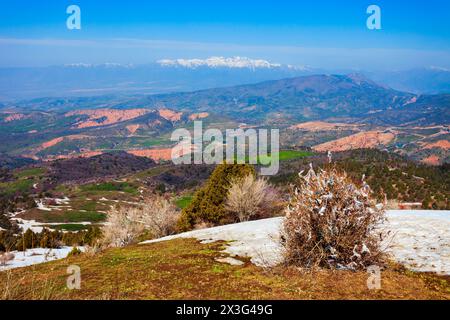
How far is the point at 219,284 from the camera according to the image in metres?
11.2

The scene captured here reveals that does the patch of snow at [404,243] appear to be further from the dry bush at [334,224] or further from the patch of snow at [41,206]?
the patch of snow at [41,206]

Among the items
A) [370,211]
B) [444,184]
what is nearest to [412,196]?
[444,184]

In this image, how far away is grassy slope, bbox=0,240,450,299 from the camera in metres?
10.0

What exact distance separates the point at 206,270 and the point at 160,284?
201 centimetres

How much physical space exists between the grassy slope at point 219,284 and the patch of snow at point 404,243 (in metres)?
1.14

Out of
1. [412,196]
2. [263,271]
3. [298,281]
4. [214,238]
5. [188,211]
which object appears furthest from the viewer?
[412,196]

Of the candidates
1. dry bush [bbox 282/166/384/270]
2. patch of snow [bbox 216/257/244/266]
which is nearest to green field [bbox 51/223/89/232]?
patch of snow [bbox 216/257/244/266]

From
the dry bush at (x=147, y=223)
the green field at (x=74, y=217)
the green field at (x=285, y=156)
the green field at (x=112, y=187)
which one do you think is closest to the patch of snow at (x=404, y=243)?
the dry bush at (x=147, y=223)

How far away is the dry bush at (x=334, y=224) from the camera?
11.3m

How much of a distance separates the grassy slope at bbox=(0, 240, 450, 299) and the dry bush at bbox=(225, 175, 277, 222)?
19711mm

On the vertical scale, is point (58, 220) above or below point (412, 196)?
below

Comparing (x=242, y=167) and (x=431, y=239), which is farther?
(x=242, y=167)
